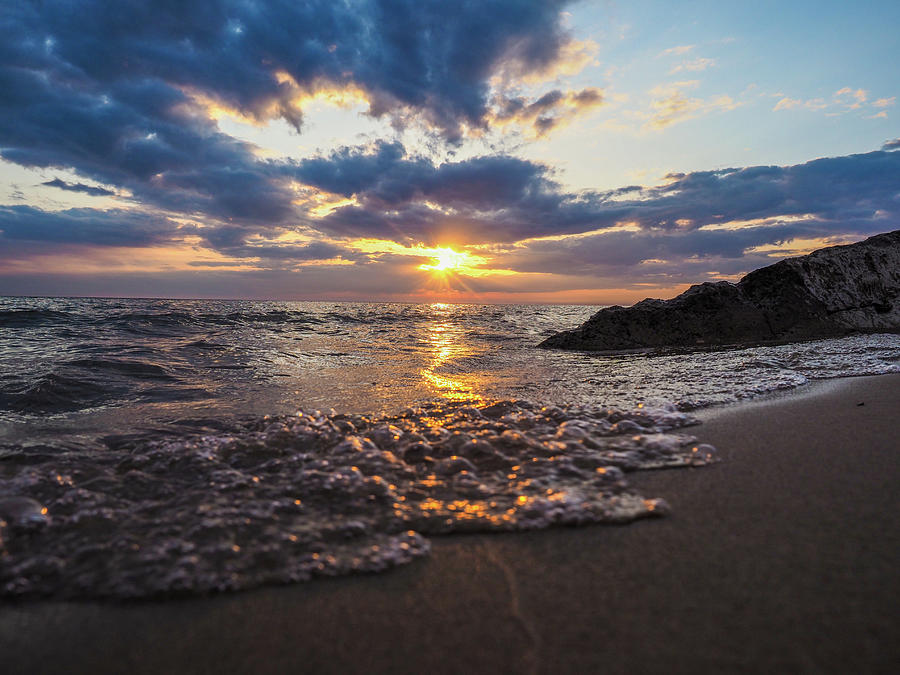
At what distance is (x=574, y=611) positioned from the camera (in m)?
1.26

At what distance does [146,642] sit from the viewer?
1.21 metres

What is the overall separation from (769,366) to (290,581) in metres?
6.05

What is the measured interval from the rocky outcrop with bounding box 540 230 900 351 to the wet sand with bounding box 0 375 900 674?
25.6 ft

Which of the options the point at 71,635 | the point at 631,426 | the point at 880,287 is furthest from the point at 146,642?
the point at 880,287

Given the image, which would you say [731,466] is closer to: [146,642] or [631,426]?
[631,426]

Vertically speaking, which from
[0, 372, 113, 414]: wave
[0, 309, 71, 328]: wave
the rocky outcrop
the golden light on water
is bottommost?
[0, 372, 113, 414]: wave

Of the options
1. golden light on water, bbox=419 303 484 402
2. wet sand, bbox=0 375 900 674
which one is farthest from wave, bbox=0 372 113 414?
wet sand, bbox=0 375 900 674

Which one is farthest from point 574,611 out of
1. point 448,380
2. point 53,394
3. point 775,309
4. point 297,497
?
point 775,309

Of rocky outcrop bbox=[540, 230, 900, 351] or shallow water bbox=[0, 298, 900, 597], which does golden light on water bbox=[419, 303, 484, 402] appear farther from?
rocky outcrop bbox=[540, 230, 900, 351]

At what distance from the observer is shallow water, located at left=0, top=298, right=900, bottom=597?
1628 millimetres

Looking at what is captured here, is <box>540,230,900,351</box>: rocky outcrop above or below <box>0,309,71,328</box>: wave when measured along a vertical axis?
above

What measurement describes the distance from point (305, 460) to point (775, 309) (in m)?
10.1

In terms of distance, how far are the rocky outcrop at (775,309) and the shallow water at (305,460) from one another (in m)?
3.21

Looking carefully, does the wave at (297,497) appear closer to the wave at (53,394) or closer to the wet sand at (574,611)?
the wet sand at (574,611)
